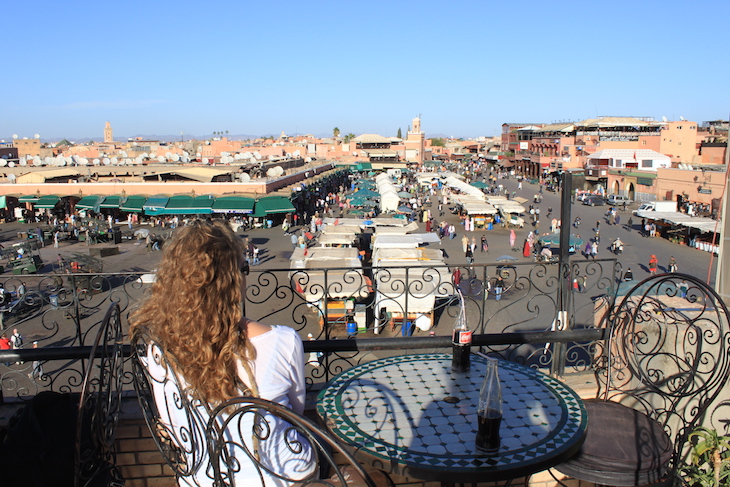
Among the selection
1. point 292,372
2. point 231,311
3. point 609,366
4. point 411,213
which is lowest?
point 411,213

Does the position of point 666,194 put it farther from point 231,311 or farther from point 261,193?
point 231,311

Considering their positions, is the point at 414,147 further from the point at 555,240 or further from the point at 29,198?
the point at 555,240

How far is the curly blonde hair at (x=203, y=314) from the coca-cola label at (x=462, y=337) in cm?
95

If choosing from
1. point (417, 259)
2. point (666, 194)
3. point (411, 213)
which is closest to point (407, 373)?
point (417, 259)

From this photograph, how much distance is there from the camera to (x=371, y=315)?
36.6 ft

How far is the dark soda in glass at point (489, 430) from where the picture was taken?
1.62 meters

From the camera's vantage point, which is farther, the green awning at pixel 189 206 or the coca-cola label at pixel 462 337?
the green awning at pixel 189 206

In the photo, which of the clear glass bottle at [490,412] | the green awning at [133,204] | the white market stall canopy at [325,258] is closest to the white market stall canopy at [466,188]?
the white market stall canopy at [325,258]

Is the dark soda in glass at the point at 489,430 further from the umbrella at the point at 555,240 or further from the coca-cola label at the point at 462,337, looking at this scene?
the umbrella at the point at 555,240

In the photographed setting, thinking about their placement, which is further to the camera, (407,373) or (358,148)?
(358,148)

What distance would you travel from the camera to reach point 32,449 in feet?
5.91

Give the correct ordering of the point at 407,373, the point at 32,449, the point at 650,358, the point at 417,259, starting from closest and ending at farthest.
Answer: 1. the point at 32,449
2. the point at 407,373
3. the point at 650,358
4. the point at 417,259

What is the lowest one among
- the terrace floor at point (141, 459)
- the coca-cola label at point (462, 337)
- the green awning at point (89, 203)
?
the green awning at point (89, 203)

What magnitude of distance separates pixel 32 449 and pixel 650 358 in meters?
2.67
